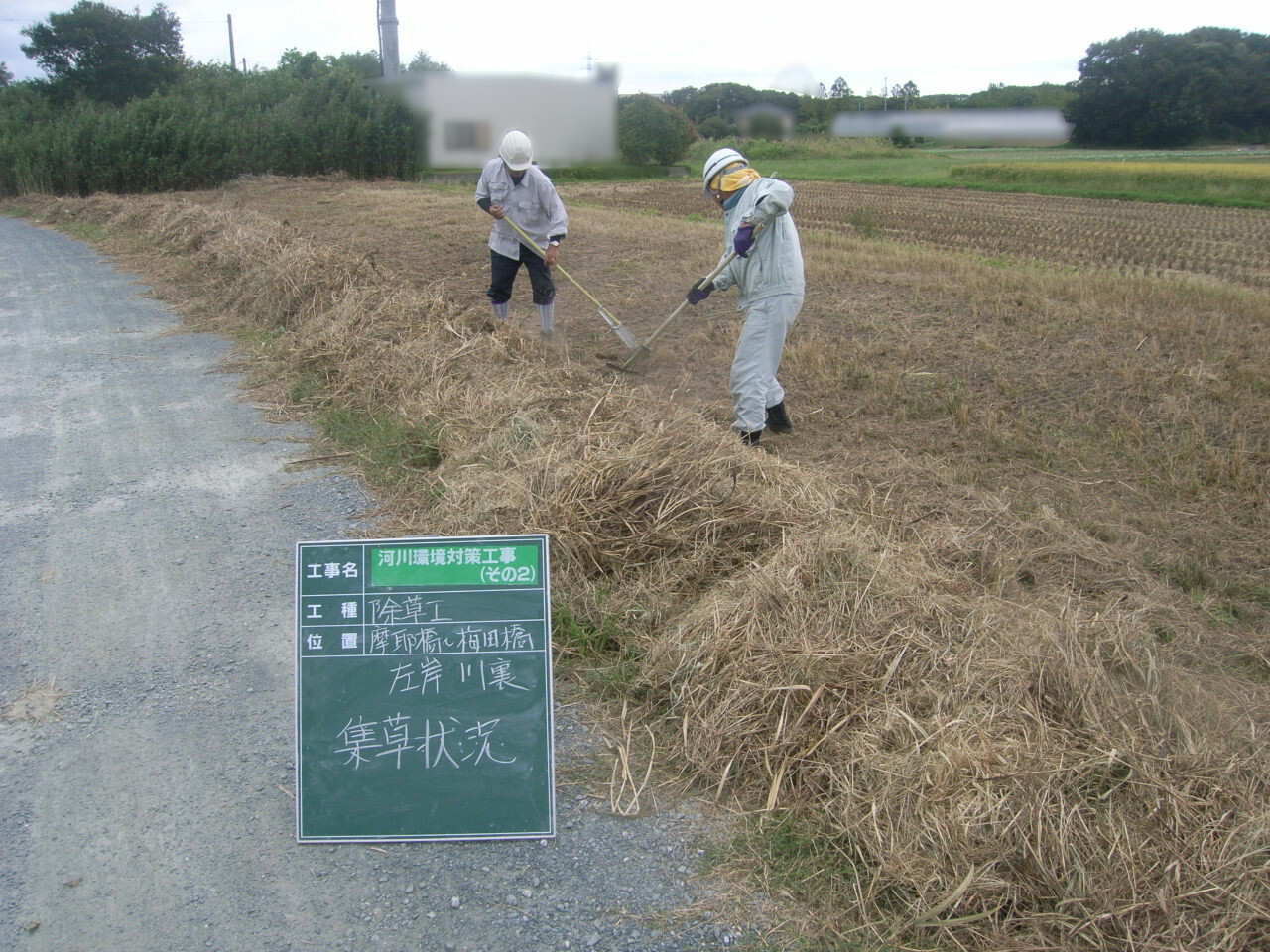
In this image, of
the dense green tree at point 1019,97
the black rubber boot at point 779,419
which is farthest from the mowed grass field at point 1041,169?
the black rubber boot at point 779,419

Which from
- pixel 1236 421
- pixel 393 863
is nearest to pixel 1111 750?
pixel 393 863

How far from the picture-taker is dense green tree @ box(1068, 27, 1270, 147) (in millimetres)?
21172

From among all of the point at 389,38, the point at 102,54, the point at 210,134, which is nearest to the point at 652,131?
the point at 210,134

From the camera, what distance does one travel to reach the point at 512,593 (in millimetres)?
2916

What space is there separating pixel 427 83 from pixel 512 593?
11.0 meters

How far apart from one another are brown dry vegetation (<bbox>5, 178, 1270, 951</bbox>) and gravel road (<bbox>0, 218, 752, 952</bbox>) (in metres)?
0.46

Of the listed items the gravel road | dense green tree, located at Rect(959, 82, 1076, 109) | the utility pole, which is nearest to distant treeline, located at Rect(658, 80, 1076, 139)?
dense green tree, located at Rect(959, 82, 1076, 109)

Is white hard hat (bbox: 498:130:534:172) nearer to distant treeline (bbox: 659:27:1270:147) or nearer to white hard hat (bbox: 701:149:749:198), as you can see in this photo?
white hard hat (bbox: 701:149:749:198)

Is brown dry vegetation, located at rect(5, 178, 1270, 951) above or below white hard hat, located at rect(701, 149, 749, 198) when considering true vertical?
below

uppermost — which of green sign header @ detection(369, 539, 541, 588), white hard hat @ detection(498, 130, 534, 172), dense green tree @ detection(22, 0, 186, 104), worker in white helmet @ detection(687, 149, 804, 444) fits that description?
dense green tree @ detection(22, 0, 186, 104)

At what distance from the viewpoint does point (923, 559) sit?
400 centimetres

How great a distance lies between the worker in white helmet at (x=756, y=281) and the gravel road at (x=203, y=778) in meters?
2.42

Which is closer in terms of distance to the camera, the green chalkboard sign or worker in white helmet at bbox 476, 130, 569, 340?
the green chalkboard sign

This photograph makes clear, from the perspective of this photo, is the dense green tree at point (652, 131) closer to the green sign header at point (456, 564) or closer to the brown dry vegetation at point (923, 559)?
the brown dry vegetation at point (923, 559)
